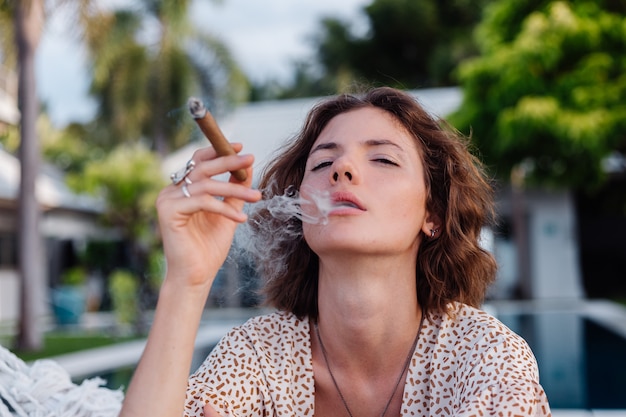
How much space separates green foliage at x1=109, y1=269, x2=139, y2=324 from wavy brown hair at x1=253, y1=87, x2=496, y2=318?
11.2 meters

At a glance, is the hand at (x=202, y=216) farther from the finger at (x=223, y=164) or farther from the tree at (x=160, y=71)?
the tree at (x=160, y=71)

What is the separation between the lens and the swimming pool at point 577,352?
630 centimetres

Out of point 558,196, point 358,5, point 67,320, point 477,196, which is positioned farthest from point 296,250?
point 358,5

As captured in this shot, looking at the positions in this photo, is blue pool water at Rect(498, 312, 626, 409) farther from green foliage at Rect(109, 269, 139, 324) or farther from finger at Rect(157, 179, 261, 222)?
green foliage at Rect(109, 269, 139, 324)

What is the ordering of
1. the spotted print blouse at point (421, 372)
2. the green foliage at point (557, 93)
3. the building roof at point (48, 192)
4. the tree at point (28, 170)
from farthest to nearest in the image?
the building roof at point (48, 192) → the green foliage at point (557, 93) → the tree at point (28, 170) → the spotted print blouse at point (421, 372)

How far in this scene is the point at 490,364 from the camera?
139cm

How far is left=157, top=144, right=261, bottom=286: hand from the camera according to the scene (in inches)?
48.1

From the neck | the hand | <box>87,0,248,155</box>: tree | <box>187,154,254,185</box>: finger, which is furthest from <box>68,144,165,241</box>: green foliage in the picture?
<box>187,154,254,185</box>: finger

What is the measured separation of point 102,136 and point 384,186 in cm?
3174

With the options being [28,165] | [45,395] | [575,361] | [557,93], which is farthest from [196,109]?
[557,93]

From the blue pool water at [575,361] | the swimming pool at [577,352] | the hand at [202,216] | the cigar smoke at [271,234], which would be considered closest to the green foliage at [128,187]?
the blue pool water at [575,361]

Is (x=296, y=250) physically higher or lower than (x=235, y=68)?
lower

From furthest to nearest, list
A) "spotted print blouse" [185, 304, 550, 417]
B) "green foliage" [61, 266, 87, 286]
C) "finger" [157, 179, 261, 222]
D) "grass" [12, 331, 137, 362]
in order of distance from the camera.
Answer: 1. "green foliage" [61, 266, 87, 286]
2. "grass" [12, 331, 137, 362]
3. "spotted print blouse" [185, 304, 550, 417]
4. "finger" [157, 179, 261, 222]

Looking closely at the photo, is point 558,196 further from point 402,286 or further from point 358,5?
point 402,286
